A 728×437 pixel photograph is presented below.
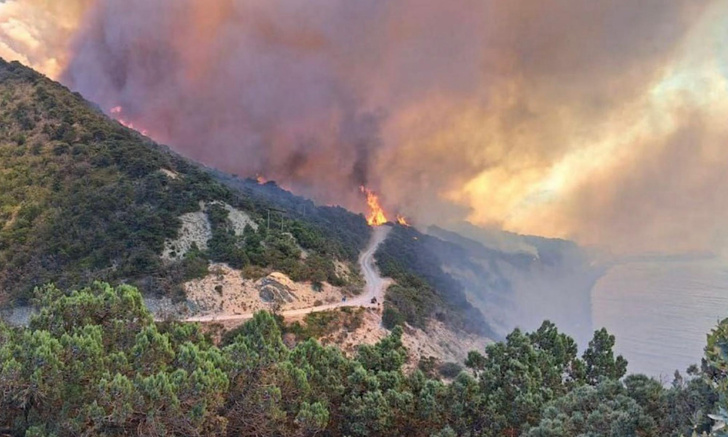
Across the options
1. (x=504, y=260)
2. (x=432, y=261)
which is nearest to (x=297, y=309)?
(x=432, y=261)

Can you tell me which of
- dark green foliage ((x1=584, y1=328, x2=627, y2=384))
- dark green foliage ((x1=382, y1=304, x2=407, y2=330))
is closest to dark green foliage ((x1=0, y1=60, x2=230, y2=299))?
dark green foliage ((x1=382, y1=304, x2=407, y2=330))

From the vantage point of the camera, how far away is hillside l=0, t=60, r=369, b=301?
4456 cm

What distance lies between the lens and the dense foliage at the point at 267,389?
13.7 meters

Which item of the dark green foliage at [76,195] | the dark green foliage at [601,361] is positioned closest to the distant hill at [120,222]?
the dark green foliage at [76,195]

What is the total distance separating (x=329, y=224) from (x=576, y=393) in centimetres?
7422

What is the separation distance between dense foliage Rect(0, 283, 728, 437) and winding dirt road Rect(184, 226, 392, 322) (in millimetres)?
19957

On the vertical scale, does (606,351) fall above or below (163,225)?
below

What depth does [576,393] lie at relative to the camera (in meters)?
16.8

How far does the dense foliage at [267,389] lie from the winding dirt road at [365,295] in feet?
65.5

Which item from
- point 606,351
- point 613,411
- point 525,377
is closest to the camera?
point 613,411

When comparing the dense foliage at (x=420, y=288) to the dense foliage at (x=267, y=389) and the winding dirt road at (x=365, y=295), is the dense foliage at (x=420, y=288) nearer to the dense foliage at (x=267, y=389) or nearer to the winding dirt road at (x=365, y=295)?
the winding dirt road at (x=365, y=295)

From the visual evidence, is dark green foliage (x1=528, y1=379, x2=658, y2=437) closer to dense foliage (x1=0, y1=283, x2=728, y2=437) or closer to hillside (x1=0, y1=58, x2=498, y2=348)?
dense foliage (x1=0, y1=283, x2=728, y2=437)

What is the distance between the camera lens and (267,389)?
16.2 meters

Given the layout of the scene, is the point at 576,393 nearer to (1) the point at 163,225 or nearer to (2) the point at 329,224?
(1) the point at 163,225
